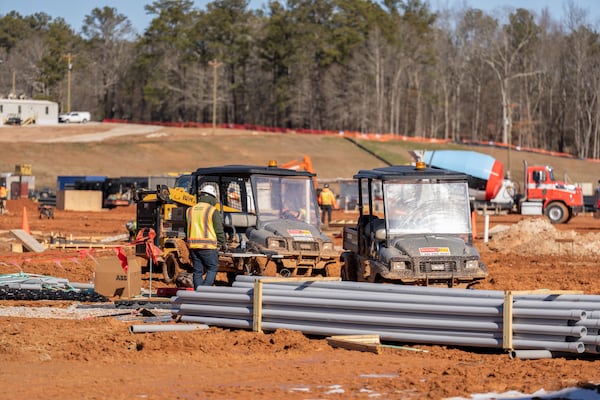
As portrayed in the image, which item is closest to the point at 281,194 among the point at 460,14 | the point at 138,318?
the point at 138,318

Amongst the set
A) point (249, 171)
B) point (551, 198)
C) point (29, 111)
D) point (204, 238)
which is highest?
point (29, 111)

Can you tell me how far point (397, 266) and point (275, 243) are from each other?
317 centimetres

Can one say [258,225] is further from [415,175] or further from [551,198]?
[551,198]

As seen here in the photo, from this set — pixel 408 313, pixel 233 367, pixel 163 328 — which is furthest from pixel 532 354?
pixel 163 328

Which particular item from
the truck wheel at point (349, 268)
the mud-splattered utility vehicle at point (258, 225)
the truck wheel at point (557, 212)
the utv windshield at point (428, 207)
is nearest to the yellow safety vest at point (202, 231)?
the mud-splattered utility vehicle at point (258, 225)

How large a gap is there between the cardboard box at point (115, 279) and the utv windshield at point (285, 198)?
8.46 feet

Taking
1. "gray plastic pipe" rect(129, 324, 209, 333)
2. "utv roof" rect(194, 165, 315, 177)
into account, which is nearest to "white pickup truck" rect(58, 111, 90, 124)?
"utv roof" rect(194, 165, 315, 177)

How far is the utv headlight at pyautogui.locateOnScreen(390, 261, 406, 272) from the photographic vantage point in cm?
1407

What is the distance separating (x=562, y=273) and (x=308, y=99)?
300ft

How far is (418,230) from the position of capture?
1473 cm

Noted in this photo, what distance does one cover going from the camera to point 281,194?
701 inches

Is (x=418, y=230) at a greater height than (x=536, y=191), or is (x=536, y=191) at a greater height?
(x=536, y=191)

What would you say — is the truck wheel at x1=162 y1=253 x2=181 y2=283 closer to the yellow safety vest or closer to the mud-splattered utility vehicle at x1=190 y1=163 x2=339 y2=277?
the mud-splattered utility vehicle at x1=190 y1=163 x2=339 y2=277

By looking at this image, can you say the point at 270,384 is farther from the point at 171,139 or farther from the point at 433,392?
the point at 171,139
